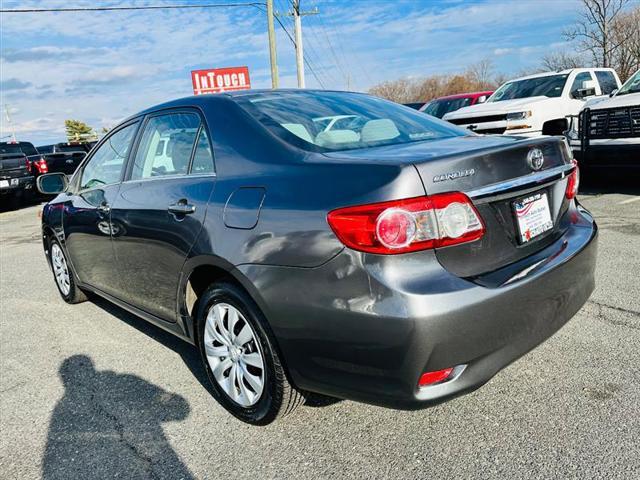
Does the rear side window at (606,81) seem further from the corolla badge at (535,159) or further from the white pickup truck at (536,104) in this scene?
the corolla badge at (535,159)

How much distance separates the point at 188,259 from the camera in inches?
107

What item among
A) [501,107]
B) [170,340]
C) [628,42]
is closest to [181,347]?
[170,340]

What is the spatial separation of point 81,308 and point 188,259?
2.62 metres

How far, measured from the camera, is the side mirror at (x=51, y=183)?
4.90 metres

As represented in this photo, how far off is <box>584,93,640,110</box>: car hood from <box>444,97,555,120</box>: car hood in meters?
1.78

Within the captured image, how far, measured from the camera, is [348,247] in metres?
1.99

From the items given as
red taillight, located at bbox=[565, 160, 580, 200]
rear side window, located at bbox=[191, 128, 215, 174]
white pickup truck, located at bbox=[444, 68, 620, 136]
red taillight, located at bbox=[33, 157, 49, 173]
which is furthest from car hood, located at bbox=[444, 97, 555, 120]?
red taillight, located at bbox=[33, 157, 49, 173]

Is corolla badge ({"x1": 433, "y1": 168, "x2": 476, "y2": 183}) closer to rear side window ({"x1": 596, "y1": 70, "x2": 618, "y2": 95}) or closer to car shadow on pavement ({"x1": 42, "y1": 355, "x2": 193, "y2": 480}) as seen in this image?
car shadow on pavement ({"x1": 42, "y1": 355, "x2": 193, "y2": 480})

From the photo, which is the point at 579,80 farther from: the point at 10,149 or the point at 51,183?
the point at 10,149

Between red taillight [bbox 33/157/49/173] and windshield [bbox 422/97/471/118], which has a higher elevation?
windshield [bbox 422/97/471/118]

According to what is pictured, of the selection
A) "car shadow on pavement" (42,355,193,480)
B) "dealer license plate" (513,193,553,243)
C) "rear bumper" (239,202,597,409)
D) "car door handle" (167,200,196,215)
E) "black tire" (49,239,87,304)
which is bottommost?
"car shadow on pavement" (42,355,193,480)

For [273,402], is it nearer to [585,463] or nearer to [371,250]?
[371,250]

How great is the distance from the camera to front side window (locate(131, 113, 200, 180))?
9.74ft

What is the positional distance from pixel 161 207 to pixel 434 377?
1.77 metres
